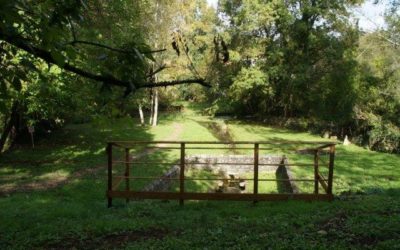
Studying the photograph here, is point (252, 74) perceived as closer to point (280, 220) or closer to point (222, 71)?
point (222, 71)

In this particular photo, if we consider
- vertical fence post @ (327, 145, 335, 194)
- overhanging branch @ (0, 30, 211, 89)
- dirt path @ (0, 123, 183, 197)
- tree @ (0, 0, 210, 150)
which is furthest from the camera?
dirt path @ (0, 123, 183, 197)

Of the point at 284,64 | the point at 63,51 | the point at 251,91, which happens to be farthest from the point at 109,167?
the point at 251,91

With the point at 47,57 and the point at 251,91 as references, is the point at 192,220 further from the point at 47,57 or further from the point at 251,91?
the point at 251,91

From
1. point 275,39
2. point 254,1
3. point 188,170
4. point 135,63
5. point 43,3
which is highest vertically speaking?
point 254,1

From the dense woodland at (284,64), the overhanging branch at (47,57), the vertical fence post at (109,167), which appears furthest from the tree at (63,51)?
the dense woodland at (284,64)

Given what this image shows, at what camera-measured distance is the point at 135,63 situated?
3062 mm

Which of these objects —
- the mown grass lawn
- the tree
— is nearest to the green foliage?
the mown grass lawn

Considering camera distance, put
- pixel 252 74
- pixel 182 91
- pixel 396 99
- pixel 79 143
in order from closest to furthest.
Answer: pixel 79 143 < pixel 396 99 < pixel 252 74 < pixel 182 91

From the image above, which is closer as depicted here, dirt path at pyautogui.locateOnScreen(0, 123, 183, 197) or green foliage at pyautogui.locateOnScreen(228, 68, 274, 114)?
dirt path at pyautogui.locateOnScreen(0, 123, 183, 197)

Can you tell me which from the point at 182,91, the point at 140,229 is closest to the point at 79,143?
the point at 140,229

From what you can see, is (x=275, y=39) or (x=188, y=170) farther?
(x=275, y=39)

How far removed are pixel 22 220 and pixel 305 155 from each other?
14.4 m

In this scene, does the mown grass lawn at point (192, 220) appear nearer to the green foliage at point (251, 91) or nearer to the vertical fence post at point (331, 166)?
the vertical fence post at point (331, 166)

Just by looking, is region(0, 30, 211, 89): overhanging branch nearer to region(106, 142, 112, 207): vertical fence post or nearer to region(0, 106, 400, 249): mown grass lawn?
region(0, 106, 400, 249): mown grass lawn
